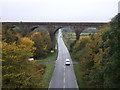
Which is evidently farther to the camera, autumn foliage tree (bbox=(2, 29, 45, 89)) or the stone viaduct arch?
the stone viaduct arch

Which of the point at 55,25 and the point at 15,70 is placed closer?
the point at 15,70

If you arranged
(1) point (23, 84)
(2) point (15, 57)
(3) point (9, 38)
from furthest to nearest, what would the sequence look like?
1. (3) point (9, 38)
2. (2) point (15, 57)
3. (1) point (23, 84)

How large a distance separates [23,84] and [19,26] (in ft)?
150

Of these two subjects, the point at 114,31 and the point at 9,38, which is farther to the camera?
the point at 9,38

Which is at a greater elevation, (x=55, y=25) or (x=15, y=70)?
(x=55, y=25)

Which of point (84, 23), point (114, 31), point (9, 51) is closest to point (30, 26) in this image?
point (84, 23)

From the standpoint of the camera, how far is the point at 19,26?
2266 inches

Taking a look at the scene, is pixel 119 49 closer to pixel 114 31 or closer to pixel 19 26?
pixel 114 31

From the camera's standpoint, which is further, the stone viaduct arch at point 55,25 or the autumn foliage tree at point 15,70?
the stone viaduct arch at point 55,25

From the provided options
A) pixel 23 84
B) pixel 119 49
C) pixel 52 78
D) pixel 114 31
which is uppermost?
pixel 114 31

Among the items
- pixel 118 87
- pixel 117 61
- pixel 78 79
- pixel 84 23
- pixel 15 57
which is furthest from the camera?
pixel 84 23

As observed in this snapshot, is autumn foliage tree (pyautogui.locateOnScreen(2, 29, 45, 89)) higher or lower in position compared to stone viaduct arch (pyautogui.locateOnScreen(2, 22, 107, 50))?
lower

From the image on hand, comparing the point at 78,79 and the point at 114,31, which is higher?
the point at 114,31

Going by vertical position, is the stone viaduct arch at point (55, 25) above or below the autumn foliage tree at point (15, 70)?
above
